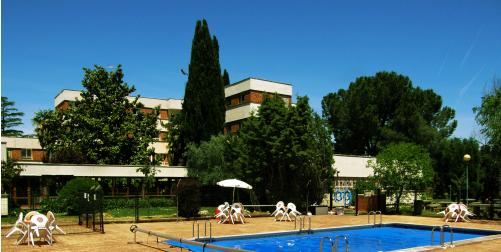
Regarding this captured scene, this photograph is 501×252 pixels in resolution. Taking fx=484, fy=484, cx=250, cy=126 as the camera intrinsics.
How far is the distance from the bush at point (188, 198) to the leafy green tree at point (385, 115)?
35.1m

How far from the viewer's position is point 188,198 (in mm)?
24547

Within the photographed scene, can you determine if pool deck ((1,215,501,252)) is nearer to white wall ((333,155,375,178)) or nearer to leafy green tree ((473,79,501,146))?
leafy green tree ((473,79,501,146))

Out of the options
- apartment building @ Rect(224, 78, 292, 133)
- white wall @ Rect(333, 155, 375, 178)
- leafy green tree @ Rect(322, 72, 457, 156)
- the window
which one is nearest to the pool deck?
white wall @ Rect(333, 155, 375, 178)

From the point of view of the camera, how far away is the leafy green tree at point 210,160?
120 ft

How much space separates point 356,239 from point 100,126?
89.8 ft

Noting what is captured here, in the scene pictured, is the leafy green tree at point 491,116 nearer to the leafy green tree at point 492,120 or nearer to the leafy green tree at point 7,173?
the leafy green tree at point 492,120

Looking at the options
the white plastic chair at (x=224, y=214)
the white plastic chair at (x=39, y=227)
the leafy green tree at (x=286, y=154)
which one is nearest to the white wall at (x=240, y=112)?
the leafy green tree at (x=286, y=154)

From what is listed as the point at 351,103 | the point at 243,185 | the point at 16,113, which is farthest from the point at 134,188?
the point at 16,113

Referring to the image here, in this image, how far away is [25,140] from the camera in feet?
171

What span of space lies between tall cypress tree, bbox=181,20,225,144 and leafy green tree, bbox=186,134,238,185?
9.24 feet

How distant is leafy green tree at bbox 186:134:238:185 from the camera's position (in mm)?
36625

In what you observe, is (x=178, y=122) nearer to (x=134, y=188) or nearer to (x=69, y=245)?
(x=134, y=188)

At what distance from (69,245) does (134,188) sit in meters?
25.0

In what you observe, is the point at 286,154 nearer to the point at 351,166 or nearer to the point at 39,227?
the point at 351,166
